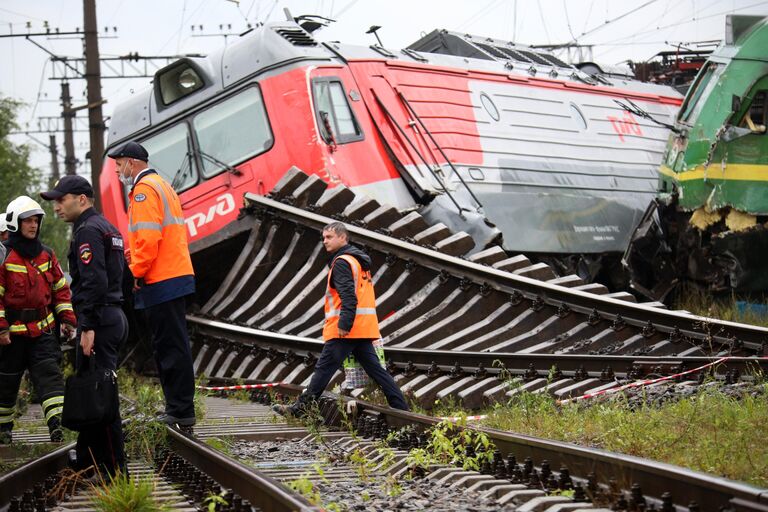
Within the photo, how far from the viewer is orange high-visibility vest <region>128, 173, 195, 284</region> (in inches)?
287

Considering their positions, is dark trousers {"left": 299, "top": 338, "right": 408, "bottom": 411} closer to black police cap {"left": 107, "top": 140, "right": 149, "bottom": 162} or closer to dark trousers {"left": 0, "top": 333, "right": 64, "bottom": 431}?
dark trousers {"left": 0, "top": 333, "right": 64, "bottom": 431}

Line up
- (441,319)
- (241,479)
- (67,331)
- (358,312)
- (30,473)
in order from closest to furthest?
(241,479), (30,473), (358,312), (67,331), (441,319)

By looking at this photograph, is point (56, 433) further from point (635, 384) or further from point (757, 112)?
point (757, 112)

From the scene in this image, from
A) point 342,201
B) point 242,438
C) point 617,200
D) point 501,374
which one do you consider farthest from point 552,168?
point 242,438

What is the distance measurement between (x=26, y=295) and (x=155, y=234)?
4.78ft

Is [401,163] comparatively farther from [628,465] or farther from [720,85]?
[628,465]

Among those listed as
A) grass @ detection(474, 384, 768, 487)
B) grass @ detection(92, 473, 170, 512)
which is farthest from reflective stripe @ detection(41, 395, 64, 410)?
grass @ detection(474, 384, 768, 487)

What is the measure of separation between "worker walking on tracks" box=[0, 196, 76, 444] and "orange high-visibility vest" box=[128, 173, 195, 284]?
114cm

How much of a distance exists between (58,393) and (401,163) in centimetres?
698

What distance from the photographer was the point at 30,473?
19.4 ft

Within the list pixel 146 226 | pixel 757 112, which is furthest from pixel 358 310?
pixel 757 112

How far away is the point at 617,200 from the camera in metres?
18.1

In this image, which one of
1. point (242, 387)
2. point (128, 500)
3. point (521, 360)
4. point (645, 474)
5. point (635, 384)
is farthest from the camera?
point (242, 387)

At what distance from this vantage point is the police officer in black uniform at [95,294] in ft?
20.1
